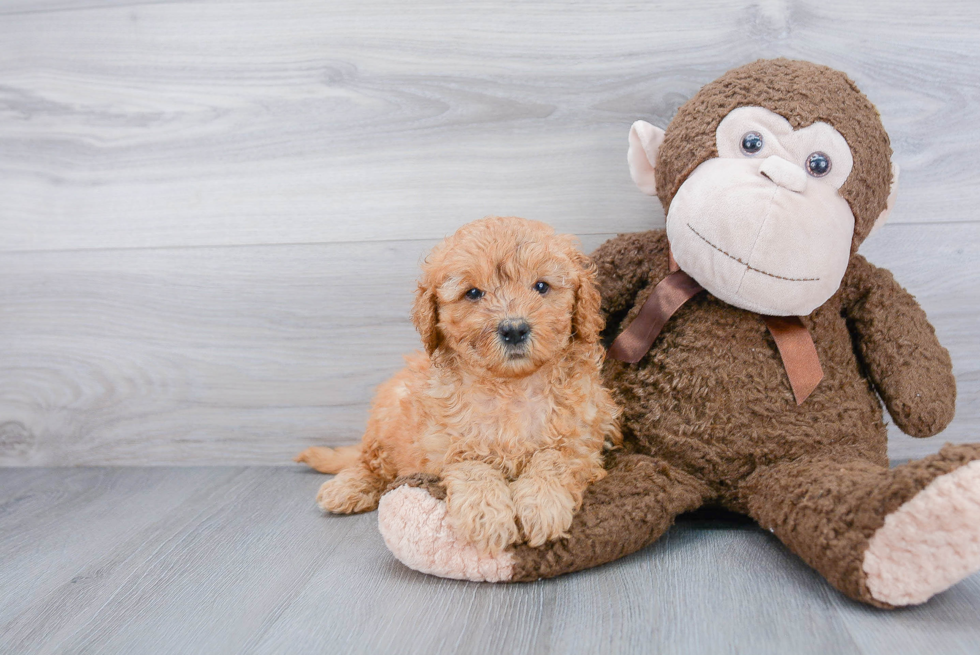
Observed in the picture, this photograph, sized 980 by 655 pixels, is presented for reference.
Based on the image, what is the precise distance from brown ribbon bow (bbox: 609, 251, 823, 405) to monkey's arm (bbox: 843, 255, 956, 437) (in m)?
0.14

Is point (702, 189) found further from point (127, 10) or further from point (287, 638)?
point (127, 10)

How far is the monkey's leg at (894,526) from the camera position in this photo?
97 centimetres

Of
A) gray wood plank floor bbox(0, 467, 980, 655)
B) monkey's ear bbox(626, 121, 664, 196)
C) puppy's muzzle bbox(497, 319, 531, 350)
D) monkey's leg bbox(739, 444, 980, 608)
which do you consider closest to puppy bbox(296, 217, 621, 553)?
puppy's muzzle bbox(497, 319, 531, 350)

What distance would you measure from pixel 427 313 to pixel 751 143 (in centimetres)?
66

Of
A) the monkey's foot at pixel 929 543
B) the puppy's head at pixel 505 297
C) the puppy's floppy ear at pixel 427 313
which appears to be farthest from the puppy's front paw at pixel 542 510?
the monkey's foot at pixel 929 543

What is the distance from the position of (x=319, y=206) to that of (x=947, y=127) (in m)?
1.46

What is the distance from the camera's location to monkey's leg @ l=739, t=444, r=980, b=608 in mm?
968

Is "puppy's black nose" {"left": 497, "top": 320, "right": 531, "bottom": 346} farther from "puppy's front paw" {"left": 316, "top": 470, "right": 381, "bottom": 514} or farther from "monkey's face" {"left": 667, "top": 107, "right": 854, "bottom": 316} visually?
"puppy's front paw" {"left": 316, "top": 470, "right": 381, "bottom": 514}

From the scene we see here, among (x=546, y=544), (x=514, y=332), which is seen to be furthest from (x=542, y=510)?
(x=514, y=332)

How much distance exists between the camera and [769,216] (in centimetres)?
120

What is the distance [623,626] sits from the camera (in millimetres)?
1050

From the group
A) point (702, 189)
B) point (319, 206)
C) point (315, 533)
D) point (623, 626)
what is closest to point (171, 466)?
point (315, 533)

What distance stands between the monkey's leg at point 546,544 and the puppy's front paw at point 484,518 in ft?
0.07

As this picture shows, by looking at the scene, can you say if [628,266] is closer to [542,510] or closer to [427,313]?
[427,313]
